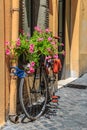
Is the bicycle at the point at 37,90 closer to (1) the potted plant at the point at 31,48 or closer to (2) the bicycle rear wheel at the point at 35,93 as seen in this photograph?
(2) the bicycle rear wheel at the point at 35,93

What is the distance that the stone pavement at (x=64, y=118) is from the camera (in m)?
5.94

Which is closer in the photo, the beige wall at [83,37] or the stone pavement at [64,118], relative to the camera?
the stone pavement at [64,118]

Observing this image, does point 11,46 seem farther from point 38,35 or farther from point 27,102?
point 27,102

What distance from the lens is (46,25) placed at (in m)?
8.24

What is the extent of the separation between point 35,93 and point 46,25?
1.88 meters

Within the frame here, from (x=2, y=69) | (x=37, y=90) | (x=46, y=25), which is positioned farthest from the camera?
(x=46, y=25)

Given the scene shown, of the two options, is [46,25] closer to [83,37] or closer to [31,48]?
[31,48]

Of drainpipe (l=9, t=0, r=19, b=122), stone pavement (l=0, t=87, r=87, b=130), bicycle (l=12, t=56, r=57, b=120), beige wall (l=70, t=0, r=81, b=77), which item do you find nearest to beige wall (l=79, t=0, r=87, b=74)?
beige wall (l=70, t=0, r=81, b=77)

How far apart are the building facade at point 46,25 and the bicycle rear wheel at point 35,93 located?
50 centimetres

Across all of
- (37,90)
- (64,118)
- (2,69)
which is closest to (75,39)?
(37,90)

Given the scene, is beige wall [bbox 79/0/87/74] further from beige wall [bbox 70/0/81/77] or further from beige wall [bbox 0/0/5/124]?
beige wall [bbox 0/0/5/124]

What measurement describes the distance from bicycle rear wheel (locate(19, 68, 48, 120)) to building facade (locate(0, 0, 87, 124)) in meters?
0.50

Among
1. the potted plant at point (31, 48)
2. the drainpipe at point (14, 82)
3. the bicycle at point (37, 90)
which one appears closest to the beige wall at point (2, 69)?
the potted plant at point (31, 48)

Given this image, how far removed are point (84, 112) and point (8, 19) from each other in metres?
2.25
